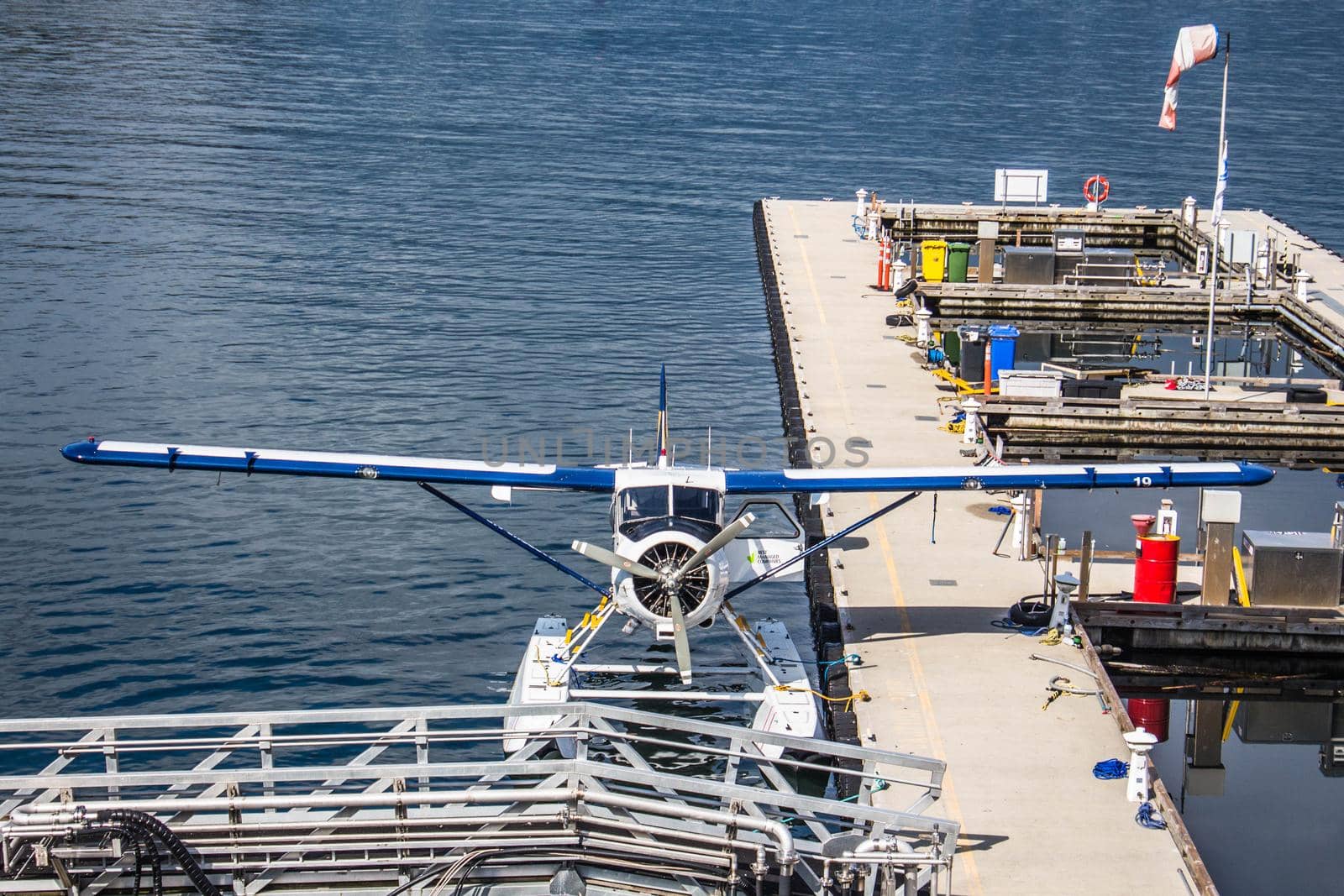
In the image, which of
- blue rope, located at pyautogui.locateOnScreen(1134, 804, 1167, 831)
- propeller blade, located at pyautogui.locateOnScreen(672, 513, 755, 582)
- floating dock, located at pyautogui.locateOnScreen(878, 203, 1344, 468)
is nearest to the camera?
blue rope, located at pyautogui.locateOnScreen(1134, 804, 1167, 831)

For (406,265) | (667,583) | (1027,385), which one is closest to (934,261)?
(1027,385)

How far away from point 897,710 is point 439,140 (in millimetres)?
80215

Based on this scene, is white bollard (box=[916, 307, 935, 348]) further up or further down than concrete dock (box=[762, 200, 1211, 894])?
further up

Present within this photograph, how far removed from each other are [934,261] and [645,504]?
34257 mm

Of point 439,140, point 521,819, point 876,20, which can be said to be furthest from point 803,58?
point 521,819

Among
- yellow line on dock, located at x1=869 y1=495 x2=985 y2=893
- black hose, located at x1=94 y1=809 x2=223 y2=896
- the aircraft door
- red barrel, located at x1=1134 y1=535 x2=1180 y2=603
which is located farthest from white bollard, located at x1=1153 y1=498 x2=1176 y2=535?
black hose, located at x1=94 y1=809 x2=223 y2=896

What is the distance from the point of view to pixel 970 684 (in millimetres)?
28219

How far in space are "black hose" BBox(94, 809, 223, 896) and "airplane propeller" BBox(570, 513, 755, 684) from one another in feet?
28.9

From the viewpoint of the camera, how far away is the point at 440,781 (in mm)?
30594

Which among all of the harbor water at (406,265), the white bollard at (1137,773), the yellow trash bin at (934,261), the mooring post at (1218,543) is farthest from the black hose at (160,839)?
the yellow trash bin at (934,261)

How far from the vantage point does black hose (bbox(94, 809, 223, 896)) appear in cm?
1941

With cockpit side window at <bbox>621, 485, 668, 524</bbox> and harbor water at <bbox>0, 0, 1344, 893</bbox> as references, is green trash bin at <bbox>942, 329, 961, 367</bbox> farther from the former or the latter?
cockpit side window at <bbox>621, 485, 668, 524</bbox>

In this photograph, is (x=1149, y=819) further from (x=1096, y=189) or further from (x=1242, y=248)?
(x=1096, y=189)

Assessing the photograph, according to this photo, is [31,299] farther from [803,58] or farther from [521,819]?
[803,58]
